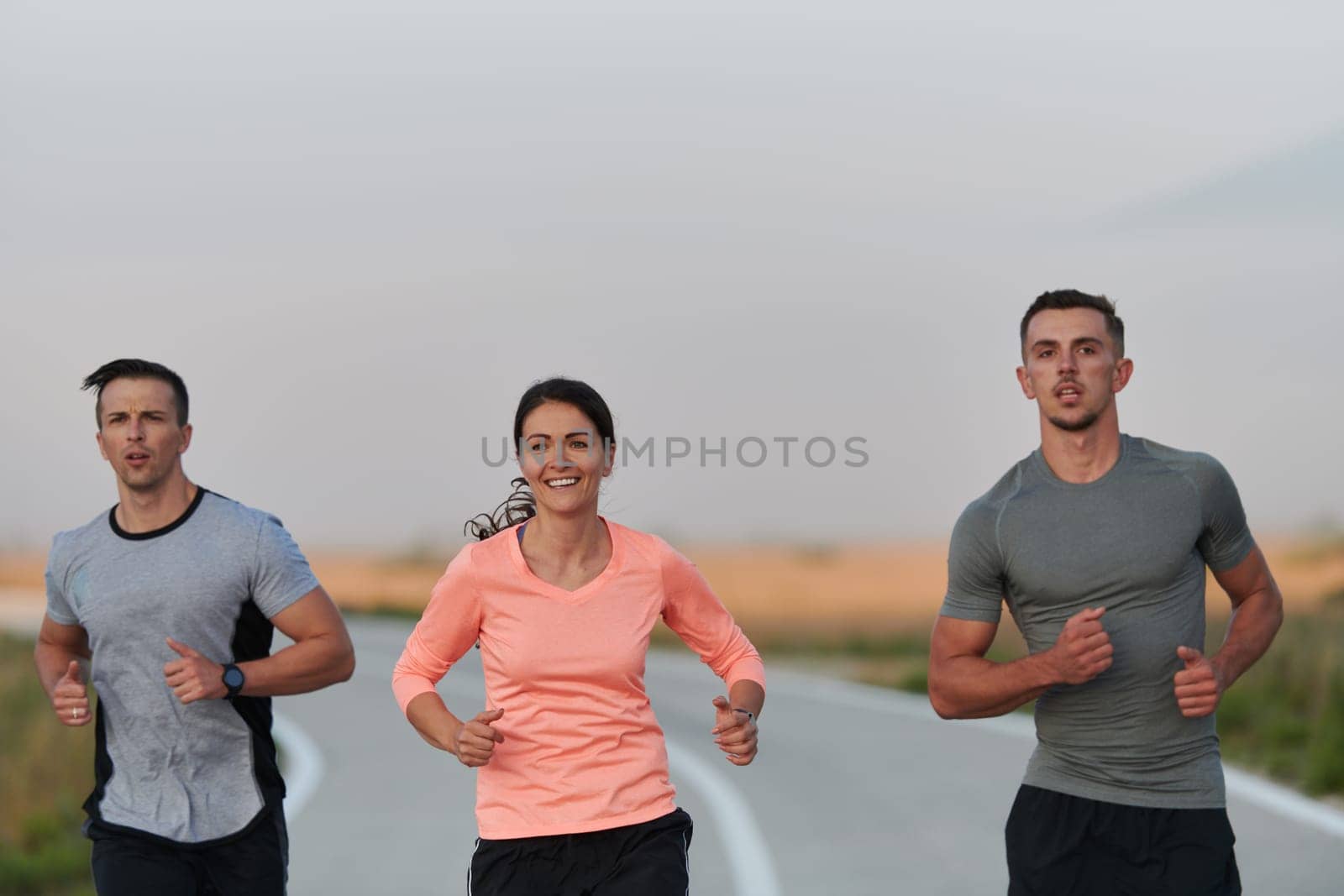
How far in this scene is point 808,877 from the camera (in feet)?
34.9

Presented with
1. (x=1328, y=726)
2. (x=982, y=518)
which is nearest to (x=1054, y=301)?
(x=982, y=518)

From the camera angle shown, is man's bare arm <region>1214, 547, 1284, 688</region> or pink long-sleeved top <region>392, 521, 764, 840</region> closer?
pink long-sleeved top <region>392, 521, 764, 840</region>

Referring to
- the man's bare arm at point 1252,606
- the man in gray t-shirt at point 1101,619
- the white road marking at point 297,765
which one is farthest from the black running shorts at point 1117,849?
the white road marking at point 297,765

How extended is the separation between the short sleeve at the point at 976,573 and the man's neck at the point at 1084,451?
29 cm

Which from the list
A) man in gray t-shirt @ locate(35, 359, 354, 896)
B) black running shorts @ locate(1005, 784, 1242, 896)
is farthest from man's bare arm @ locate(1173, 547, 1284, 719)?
man in gray t-shirt @ locate(35, 359, 354, 896)

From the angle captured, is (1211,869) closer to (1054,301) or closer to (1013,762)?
(1054,301)

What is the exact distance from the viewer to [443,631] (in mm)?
6020

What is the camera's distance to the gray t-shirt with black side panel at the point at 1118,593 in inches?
251

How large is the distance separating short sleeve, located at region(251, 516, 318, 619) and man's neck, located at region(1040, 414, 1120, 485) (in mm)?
2560

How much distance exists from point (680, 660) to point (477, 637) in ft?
73.4

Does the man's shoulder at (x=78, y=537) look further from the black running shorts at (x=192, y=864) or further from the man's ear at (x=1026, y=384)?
the man's ear at (x=1026, y=384)

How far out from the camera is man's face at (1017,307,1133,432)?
21.4 feet

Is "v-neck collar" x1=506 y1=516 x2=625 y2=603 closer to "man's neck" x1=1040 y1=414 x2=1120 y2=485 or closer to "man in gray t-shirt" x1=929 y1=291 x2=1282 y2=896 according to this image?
"man in gray t-shirt" x1=929 y1=291 x2=1282 y2=896

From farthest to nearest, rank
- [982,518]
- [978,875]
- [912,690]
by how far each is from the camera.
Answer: [912,690]
[978,875]
[982,518]
